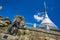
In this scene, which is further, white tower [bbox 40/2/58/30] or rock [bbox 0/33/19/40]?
white tower [bbox 40/2/58/30]

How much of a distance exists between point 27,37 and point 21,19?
4.18ft

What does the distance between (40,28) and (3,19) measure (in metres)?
2.39

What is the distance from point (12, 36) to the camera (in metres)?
14.4

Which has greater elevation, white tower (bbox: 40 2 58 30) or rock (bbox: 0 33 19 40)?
white tower (bbox: 40 2 58 30)

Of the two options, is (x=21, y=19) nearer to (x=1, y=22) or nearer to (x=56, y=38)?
(x=1, y=22)

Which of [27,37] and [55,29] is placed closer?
[27,37]

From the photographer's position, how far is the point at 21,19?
48.3 ft

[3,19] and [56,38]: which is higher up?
[3,19]

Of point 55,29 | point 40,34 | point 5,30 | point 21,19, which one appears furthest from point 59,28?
point 5,30

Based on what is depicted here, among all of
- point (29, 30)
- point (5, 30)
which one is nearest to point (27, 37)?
point (29, 30)

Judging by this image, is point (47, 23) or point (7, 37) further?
point (47, 23)

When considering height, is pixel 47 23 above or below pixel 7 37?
above

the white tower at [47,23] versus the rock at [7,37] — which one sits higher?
the white tower at [47,23]

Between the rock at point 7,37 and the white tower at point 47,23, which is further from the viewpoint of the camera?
the white tower at point 47,23
